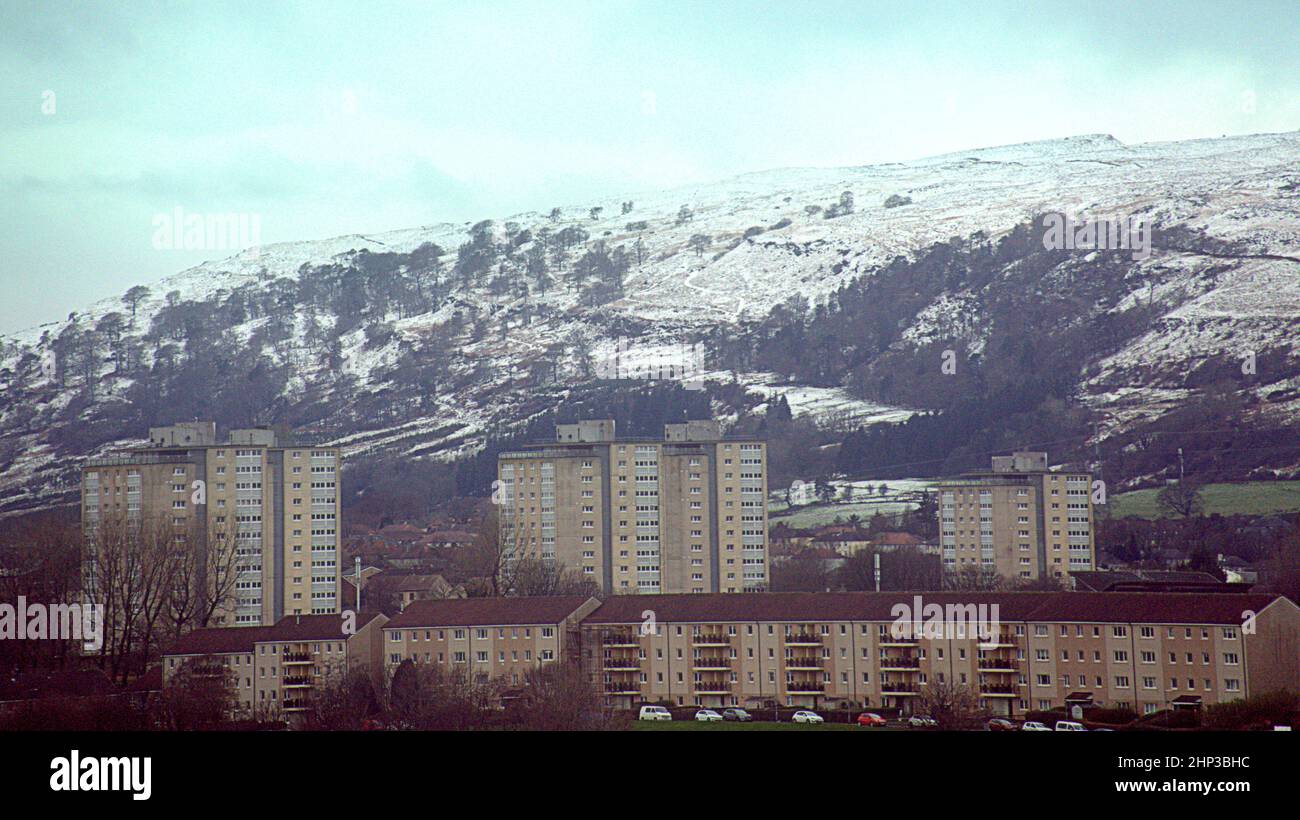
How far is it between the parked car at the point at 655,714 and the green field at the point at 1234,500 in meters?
69.1

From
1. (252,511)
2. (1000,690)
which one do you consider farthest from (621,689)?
(252,511)

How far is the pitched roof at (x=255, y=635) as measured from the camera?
1865 inches

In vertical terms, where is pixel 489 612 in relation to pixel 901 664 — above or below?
above

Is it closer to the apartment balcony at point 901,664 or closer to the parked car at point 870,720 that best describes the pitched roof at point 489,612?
the apartment balcony at point 901,664

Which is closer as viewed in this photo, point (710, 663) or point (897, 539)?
point (710, 663)

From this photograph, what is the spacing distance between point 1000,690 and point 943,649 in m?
2.02

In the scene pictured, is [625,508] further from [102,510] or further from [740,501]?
[102,510]

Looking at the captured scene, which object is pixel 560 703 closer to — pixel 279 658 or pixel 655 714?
pixel 655 714

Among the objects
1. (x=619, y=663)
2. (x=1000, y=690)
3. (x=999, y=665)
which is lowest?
(x=1000, y=690)

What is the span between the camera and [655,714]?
143 feet

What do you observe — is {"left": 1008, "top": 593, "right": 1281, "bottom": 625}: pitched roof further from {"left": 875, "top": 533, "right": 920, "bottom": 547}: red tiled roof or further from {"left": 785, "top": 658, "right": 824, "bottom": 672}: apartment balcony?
{"left": 875, "top": 533, "right": 920, "bottom": 547}: red tiled roof

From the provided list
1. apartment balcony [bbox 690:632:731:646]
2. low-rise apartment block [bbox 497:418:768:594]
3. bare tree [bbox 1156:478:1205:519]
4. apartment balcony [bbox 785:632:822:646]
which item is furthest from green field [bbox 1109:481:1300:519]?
apartment balcony [bbox 690:632:731:646]

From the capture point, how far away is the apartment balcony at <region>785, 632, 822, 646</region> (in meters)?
45.3
